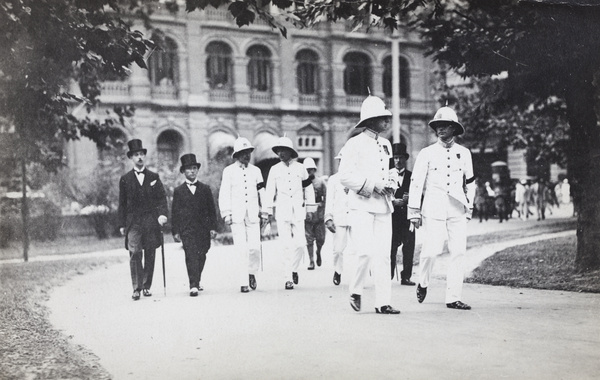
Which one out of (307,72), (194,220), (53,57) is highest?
(307,72)

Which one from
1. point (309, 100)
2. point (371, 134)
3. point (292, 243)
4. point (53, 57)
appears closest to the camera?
point (53, 57)

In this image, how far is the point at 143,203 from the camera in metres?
9.98

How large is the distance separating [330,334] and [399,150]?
415 centimetres

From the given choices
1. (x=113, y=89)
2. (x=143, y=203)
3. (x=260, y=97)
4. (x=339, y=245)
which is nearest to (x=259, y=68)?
(x=260, y=97)

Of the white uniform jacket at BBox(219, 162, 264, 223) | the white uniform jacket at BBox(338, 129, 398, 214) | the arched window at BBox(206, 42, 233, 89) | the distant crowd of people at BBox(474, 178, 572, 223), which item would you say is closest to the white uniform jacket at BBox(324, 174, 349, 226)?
the white uniform jacket at BBox(219, 162, 264, 223)

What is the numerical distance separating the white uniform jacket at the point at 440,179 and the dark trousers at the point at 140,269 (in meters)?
3.72

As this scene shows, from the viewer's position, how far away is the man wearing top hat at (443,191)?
8367 mm

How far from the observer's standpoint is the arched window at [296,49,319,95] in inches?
331

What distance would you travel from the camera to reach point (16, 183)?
25.5 feet

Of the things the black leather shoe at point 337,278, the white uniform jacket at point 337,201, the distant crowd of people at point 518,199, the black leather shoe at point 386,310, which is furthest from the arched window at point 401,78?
the distant crowd of people at point 518,199

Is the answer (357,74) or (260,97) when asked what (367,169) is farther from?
(260,97)

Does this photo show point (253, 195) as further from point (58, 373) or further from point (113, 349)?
point (58, 373)

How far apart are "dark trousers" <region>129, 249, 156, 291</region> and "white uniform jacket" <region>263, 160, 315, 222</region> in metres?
1.89

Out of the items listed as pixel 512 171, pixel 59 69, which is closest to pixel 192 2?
pixel 59 69
